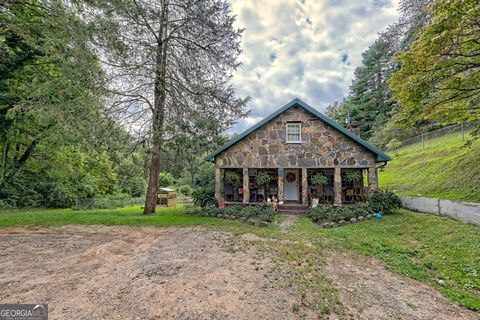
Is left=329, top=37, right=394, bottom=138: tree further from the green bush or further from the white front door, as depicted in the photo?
the green bush

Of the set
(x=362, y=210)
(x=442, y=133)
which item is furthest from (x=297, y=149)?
(x=442, y=133)

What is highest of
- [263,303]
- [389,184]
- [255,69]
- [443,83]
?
[255,69]

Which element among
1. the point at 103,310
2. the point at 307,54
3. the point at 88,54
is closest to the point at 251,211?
the point at 103,310

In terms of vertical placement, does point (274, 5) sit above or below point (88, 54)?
above

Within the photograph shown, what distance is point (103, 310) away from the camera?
3.07 m

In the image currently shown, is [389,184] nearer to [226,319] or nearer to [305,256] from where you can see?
[305,256]

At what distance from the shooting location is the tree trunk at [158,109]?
9.41m

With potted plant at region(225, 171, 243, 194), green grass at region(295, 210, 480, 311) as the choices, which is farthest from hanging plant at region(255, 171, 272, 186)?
green grass at region(295, 210, 480, 311)

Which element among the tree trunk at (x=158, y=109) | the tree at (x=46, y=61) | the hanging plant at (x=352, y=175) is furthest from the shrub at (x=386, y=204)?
the tree at (x=46, y=61)

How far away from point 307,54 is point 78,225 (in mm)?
17339

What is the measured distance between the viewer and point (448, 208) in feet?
25.8

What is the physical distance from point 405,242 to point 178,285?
665cm

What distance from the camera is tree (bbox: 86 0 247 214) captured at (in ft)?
→ 29.7

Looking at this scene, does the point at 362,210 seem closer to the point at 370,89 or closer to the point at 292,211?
the point at 292,211
